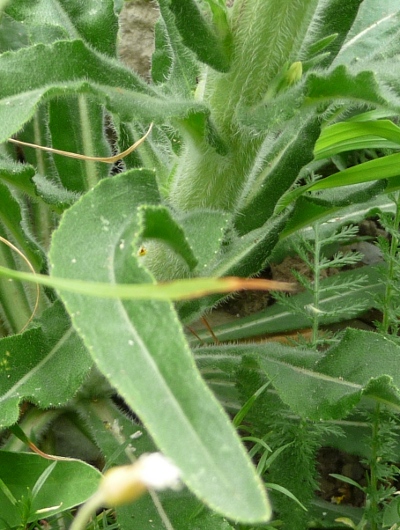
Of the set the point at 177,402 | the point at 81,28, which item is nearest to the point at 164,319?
the point at 177,402

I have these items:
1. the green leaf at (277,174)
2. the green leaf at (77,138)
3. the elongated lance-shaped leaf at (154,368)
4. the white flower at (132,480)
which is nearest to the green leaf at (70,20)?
the green leaf at (77,138)

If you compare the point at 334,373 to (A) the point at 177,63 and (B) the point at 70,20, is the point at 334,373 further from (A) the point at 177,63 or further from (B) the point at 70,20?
(B) the point at 70,20

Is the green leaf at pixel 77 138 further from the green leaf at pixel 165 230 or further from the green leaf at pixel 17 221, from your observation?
the green leaf at pixel 165 230

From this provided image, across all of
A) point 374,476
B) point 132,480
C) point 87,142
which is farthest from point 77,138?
point 132,480

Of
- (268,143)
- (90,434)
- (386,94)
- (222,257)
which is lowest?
(90,434)

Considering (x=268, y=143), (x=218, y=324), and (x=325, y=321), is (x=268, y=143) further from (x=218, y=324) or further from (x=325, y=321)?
(x=218, y=324)

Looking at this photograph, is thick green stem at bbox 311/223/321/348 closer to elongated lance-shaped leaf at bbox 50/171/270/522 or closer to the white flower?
elongated lance-shaped leaf at bbox 50/171/270/522

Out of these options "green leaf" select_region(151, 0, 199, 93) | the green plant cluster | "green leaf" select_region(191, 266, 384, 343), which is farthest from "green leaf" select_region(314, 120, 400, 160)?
Result: "green leaf" select_region(191, 266, 384, 343)
